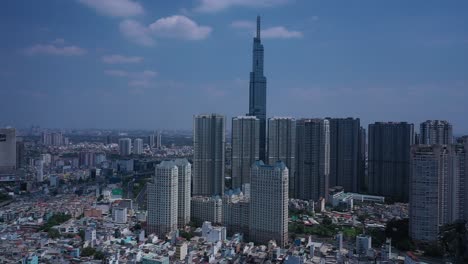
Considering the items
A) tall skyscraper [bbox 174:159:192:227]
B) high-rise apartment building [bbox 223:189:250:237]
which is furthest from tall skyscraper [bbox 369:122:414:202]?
tall skyscraper [bbox 174:159:192:227]

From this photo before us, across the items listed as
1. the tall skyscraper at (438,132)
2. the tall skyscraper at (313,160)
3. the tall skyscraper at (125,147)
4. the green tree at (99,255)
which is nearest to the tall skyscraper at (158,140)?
the tall skyscraper at (125,147)

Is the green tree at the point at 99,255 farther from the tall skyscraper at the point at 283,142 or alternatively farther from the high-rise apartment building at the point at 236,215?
the tall skyscraper at the point at 283,142

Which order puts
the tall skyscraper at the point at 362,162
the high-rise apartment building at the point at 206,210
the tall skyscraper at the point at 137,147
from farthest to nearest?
the tall skyscraper at the point at 137,147 < the tall skyscraper at the point at 362,162 < the high-rise apartment building at the point at 206,210

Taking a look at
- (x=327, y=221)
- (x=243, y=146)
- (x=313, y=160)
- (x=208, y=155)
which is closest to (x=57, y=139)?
(x=208, y=155)

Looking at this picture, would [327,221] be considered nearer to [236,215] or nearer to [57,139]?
[236,215]

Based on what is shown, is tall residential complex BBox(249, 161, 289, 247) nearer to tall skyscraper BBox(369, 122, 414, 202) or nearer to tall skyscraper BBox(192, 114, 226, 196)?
tall skyscraper BBox(192, 114, 226, 196)

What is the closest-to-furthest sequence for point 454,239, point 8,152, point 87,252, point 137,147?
1. point 87,252
2. point 454,239
3. point 8,152
4. point 137,147
